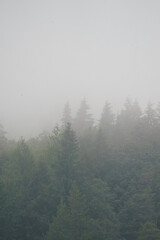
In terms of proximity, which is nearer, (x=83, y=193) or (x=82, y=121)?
(x=83, y=193)

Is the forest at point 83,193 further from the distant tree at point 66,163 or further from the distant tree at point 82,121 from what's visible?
the distant tree at point 82,121

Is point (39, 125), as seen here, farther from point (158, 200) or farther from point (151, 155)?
point (158, 200)

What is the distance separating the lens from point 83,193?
2009 cm

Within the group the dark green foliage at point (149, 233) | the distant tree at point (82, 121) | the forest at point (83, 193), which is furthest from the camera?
the distant tree at point (82, 121)

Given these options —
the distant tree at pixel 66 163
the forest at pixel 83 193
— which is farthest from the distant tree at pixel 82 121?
the distant tree at pixel 66 163

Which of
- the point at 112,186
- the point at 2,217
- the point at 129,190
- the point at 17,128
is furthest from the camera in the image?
the point at 17,128

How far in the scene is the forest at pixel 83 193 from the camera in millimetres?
15539

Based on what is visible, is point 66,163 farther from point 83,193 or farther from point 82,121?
point 82,121

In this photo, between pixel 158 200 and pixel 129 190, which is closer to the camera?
pixel 158 200

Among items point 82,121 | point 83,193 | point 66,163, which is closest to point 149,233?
point 83,193

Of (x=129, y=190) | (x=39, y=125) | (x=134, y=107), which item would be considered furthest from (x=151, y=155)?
(x=39, y=125)

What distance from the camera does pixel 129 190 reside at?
22.8 meters

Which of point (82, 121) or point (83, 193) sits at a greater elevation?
point (82, 121)

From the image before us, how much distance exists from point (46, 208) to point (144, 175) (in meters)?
12.8
